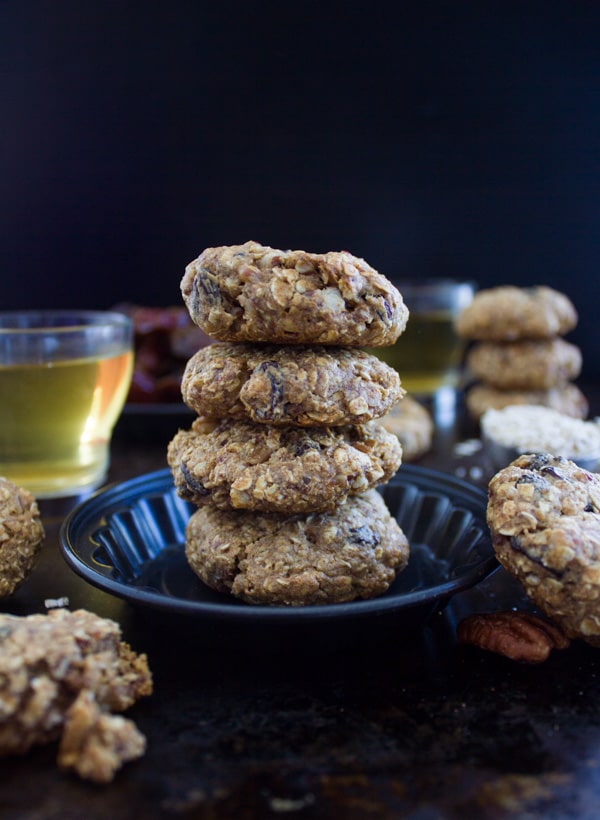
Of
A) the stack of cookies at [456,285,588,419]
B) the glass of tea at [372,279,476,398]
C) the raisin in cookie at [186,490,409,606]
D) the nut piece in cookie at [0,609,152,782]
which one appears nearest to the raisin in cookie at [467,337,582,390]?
the stack of cookies at [456,285,588,419]

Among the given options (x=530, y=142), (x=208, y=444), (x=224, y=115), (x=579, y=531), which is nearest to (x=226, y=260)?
(x=208, y=444)

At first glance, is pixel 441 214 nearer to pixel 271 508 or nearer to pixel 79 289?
pixel 79 289

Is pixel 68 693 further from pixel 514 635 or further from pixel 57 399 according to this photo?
pixel 57 399

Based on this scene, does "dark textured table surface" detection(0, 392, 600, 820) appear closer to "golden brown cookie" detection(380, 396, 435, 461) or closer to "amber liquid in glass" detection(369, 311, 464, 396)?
"golden brown cookie" detection(380, 396, 435, 461)

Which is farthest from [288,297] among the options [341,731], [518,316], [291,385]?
[518,316]

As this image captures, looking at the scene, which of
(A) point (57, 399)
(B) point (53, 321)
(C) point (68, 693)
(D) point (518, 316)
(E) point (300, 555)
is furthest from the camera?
(D) point (518, 316)
